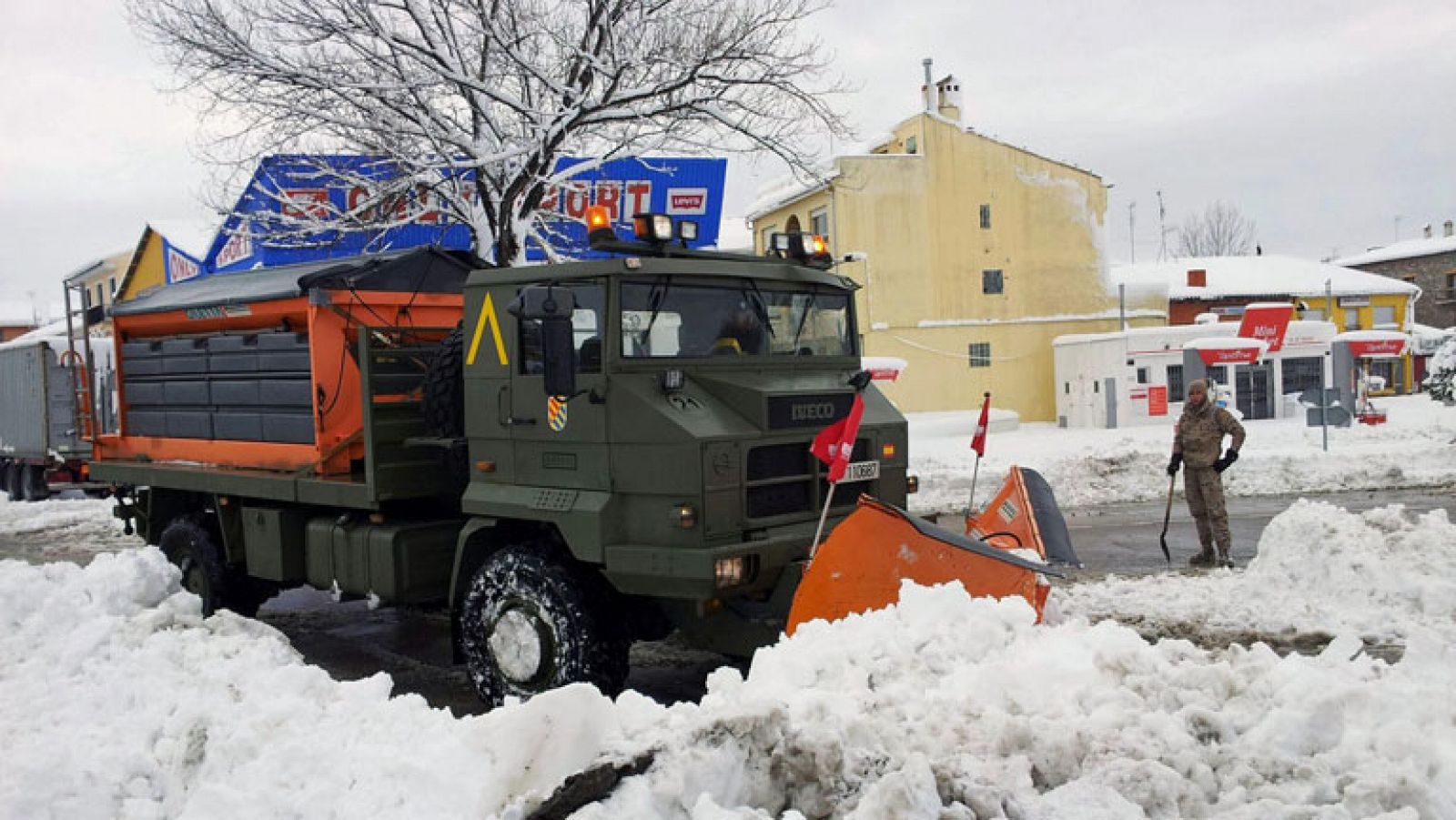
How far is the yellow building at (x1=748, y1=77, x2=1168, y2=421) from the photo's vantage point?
33.6 meters

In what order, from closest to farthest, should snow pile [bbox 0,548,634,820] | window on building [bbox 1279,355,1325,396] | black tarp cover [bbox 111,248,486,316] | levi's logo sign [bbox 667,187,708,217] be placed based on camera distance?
snow pile [bbox 0,548,634,820]
black tarp cover [bbox 111,248,486,316]
levi's logo sign [bbox 667,187,708,217]
window on building [bbox 1279,355,1325,396]

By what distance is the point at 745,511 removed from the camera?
6.18 meters

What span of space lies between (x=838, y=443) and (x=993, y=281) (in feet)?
98.8

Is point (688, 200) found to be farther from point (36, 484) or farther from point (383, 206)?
point (36, 484)

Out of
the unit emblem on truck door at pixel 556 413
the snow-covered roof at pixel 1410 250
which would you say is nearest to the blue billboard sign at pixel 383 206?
the unit emblem on truck door at pixel 556 413

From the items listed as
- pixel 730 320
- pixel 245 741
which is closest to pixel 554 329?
pixel 730 320

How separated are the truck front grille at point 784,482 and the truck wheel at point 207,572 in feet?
18.1

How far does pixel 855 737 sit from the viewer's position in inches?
162

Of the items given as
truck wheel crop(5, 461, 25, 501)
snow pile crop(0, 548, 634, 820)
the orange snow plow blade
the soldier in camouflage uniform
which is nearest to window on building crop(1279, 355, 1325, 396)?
the soldier in camouflage uniform

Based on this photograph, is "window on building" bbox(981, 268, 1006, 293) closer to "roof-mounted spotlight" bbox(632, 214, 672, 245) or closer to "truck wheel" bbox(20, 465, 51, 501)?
"truck wheel" bbox(20, 465, 51, 501)

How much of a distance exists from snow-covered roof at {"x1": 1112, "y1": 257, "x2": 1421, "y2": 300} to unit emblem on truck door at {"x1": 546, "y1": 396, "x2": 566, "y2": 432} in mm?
40414

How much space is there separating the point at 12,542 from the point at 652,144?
11226mm

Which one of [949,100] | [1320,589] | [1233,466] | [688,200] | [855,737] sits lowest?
[1233,466]

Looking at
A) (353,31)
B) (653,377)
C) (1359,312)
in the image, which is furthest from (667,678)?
(1359,312)
